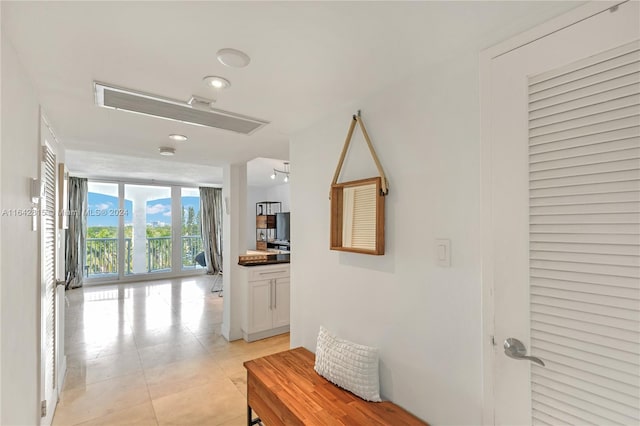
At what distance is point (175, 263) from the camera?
24.2 ft

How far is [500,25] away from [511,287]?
3.22 feet

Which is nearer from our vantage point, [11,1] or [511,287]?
[11,1]

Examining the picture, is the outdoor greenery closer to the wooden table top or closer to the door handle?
the wooden table top

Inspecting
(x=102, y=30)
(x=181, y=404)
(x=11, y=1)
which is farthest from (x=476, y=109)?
(x=181, y=404)

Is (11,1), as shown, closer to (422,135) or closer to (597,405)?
(422,135)

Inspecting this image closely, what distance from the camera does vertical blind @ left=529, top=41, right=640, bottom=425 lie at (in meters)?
0.86

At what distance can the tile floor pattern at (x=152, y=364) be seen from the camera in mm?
2236

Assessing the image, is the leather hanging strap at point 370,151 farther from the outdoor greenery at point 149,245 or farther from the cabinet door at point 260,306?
the outdoor greenery at point 149,245

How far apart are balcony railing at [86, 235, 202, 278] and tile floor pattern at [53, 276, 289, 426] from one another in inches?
59.0

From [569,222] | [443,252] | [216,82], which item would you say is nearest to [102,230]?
[216,82]

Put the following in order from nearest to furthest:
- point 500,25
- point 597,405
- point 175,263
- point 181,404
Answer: point 597,405 → point 500,25 → point 181,404 → point 175,263

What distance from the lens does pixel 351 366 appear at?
5.26 feet

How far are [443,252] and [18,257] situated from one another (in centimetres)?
184

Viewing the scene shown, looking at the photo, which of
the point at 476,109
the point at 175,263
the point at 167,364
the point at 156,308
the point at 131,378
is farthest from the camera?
the point at 175,263
